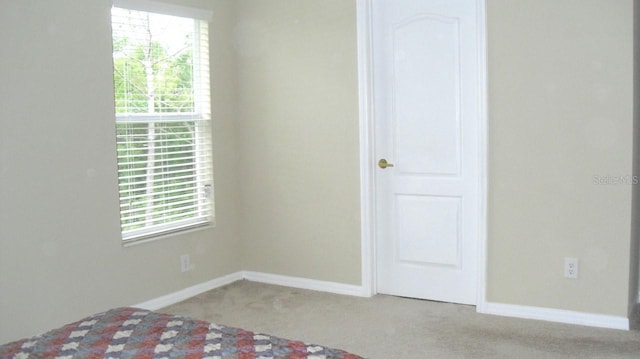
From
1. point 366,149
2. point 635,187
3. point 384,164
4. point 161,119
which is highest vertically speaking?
point 161,119

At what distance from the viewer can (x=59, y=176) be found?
3604 millimetres

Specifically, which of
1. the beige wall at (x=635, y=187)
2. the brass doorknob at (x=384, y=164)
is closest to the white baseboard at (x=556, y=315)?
the beige wall at (x=635, y=187)

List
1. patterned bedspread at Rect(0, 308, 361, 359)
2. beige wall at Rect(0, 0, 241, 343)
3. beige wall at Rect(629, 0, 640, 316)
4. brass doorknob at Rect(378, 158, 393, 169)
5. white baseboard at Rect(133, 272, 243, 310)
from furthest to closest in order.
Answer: brass doorknob at Rect(378, 158, 393, 169) → white baseboard at Rect(133, 272, 243, 310) → beige wall at Rect(629, 0, 640, 316) → beige wall at Rect(0, 0, 241, 343) → patterned bedspread at Rect(0, 308, 361, 359)

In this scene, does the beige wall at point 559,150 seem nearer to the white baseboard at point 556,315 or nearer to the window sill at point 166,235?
the white baseboard at point 556,315

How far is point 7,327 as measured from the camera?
3359 millimetres

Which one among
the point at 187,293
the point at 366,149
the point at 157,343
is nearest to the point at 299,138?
the point at 366,149

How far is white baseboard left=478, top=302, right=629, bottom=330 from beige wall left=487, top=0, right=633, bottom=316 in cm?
4

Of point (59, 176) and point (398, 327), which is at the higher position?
point (59, 176)

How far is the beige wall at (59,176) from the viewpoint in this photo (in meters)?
3.36

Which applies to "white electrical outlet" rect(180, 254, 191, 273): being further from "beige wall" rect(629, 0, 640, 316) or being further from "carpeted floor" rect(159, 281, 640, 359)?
"beige wall" rect(629, 0, 640, 316)

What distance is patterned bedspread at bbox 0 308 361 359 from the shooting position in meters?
1.91

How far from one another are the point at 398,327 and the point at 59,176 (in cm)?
215

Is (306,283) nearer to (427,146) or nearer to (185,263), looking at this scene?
(185,263)

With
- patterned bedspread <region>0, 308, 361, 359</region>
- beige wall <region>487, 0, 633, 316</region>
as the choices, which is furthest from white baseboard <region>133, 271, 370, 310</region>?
patterned bedspread <region>0, 308, 361, 359</region>
